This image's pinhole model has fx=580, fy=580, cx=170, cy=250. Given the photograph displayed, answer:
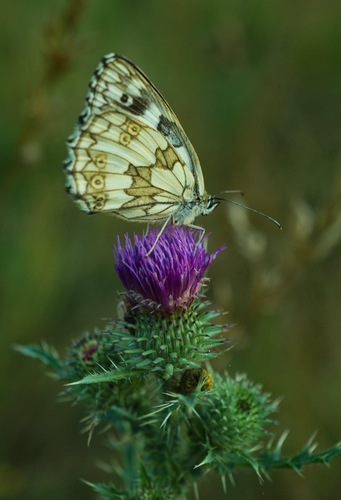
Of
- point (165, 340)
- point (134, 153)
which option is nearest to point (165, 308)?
point (165, 340)

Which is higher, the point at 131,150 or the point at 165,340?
the point at 131,150

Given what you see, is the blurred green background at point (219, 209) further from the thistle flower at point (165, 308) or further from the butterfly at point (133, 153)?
the thistle flower at point (165, 308)

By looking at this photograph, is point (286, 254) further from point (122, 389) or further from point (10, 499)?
point (10, 499)

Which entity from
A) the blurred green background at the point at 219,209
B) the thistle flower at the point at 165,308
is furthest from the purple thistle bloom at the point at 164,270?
the blurred green background at the point at 219,209

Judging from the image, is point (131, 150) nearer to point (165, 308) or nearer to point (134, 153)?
point (134, 153)

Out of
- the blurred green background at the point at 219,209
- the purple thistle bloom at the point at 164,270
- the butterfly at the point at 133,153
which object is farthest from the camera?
the blurred green background at the point at 219,209

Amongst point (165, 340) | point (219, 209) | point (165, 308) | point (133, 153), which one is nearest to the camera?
point (165, 340)

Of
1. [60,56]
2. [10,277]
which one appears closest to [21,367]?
[10,277]
